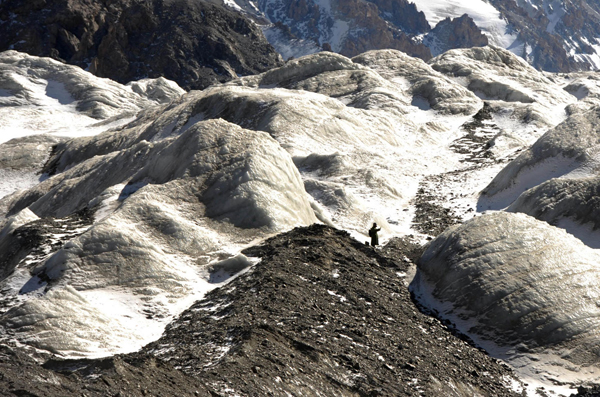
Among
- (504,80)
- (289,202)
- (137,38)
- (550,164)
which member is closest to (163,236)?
(289,202)

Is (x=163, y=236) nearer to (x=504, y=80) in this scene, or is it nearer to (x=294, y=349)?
(x=294, y=349)

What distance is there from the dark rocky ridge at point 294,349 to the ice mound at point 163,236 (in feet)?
4.68

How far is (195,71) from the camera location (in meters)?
175

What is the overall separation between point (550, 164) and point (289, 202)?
20141 mm

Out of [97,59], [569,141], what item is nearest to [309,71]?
[569,141]

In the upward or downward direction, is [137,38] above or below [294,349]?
below

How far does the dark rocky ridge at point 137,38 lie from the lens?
16150 cm

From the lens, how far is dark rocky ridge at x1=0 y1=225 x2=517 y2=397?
15.9 meters

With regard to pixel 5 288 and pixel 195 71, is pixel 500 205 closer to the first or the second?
pixel 5 288

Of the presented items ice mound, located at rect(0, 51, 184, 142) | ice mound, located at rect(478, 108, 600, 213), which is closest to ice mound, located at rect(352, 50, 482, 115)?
ice mound, located at rect(478, 108, 600, 213)

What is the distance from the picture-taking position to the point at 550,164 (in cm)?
4250

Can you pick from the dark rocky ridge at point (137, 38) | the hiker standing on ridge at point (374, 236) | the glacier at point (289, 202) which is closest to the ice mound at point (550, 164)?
the glacier at point (289, 202)

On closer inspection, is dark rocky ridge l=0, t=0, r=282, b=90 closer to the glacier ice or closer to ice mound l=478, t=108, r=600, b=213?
the glacier ice

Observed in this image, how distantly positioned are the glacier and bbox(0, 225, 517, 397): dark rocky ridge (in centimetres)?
135
